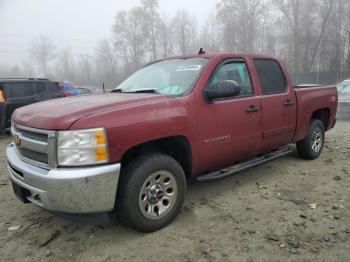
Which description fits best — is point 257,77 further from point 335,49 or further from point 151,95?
point 335,49

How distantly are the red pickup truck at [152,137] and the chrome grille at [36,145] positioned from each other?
0.04 feet

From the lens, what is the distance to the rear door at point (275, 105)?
4715 mm

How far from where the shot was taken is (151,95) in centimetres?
377

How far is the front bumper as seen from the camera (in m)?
2.92

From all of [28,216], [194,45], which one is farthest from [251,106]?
[194,45]

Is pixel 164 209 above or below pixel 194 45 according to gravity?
below

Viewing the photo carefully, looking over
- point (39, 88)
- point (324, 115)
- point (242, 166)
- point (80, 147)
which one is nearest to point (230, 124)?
point (242, 166)

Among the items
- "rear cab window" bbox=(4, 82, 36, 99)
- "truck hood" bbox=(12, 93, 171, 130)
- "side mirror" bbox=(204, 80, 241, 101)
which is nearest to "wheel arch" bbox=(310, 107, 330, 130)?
"side mirror" bbox=(204, 80, 241, 101)

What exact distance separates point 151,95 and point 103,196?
127cm

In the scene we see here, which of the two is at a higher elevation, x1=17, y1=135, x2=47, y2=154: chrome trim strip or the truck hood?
the truck hood

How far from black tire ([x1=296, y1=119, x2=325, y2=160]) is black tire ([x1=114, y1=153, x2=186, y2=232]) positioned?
312 centimetres

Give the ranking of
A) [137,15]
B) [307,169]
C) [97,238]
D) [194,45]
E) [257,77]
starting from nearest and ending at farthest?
1. [97,238]
2. [257,77]
3. [307,169]
4. [137,15]
5. [194,45]

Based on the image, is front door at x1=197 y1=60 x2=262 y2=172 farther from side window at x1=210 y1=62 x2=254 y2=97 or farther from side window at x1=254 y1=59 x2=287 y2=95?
side window at x1=254 y1=59 x2=287 y2=95

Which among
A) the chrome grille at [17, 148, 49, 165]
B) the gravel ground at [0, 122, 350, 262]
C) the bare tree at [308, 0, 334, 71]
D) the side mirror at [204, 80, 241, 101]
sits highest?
the bare tree at [308, 0, 334, 71]
